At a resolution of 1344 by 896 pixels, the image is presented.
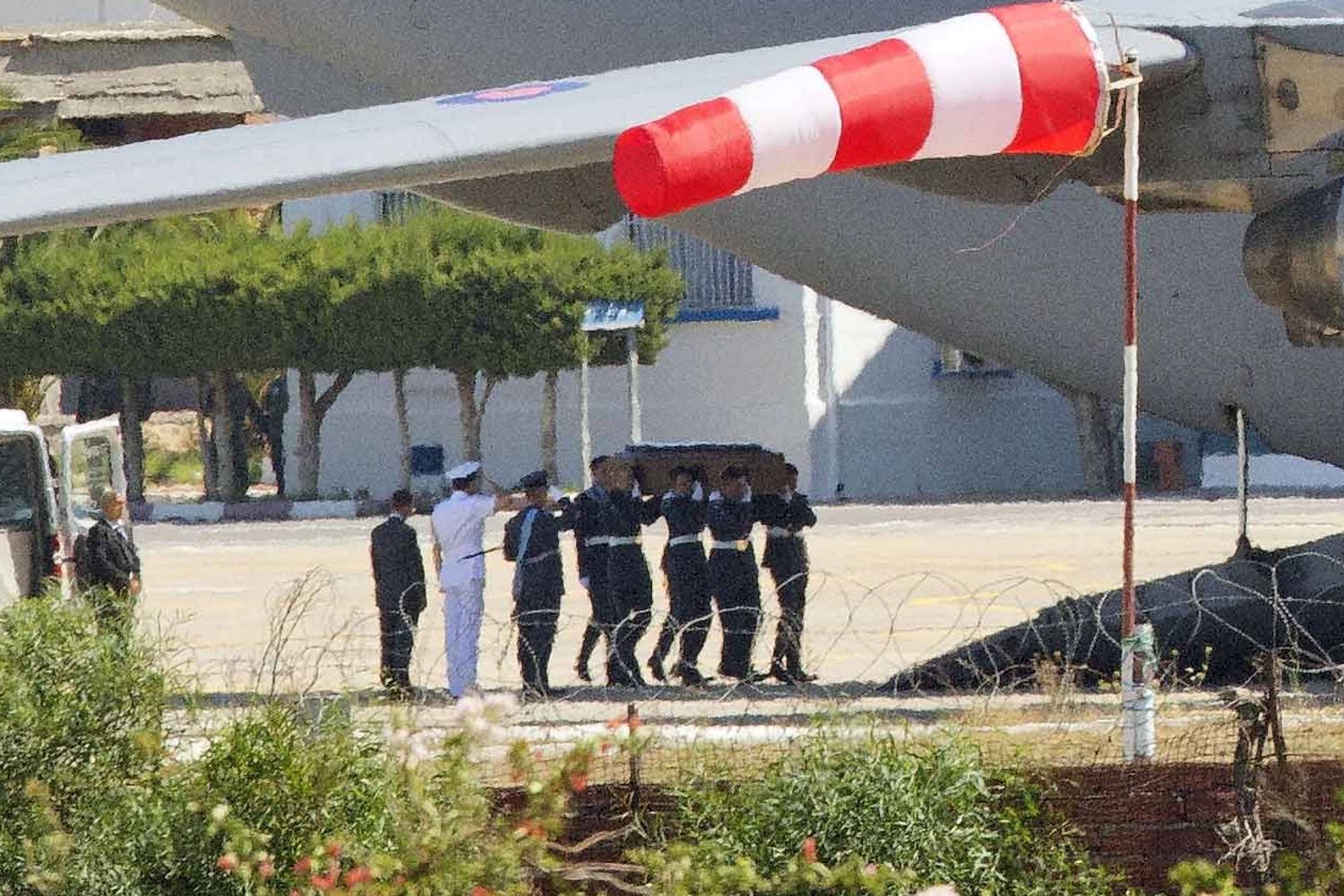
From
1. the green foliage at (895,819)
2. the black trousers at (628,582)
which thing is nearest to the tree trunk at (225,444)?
the black trousers at (628,582)

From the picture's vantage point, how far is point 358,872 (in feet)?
19.0

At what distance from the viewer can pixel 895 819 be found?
6.84m

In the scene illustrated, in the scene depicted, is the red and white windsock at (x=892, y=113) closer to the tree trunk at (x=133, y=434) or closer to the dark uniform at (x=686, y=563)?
the dark uniform at (x=686, y=563)

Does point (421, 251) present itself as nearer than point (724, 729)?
No

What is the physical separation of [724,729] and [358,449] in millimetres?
34427

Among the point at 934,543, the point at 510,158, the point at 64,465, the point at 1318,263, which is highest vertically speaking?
the point at 510,158

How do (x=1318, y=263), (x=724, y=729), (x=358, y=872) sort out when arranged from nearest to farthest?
1. (x=358, y=872)
2. (x=724, y=729)
3. (x=1318, y=263)

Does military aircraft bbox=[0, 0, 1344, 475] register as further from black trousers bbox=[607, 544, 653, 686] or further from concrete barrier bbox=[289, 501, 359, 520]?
concrete barrier bbox=[289, 501, 359, 520]

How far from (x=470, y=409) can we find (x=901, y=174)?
26.8 metres

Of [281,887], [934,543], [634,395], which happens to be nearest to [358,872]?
[281,887]

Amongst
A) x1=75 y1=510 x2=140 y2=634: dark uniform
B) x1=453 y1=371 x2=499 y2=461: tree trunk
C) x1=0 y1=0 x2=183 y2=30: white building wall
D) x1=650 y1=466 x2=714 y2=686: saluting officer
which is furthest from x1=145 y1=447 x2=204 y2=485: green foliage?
x1=650 y1=466 x2=714 y2=686: saluting officer

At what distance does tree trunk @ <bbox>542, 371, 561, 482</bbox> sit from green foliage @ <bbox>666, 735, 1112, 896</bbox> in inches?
1186

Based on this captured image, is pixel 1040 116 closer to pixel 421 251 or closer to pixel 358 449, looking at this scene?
pixel 421 251

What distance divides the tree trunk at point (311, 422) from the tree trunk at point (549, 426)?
11.7 feet
